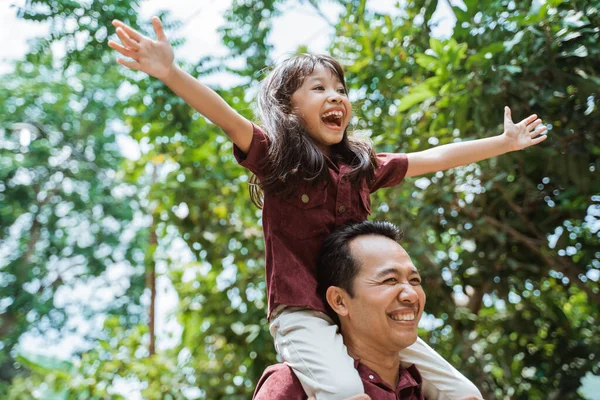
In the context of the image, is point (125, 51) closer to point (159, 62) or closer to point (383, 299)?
point (159, 62)

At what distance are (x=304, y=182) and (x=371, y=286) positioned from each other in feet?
0.94

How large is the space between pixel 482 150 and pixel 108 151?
10.3 meters

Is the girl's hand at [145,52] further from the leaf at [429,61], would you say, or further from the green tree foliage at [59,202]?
the green tree foliage at [59,202]

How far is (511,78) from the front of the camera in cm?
271

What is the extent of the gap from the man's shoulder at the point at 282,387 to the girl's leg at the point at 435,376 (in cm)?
30

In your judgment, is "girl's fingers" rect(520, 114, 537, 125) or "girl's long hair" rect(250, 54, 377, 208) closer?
"girl's long hair" rect(250, 54, 377, 208)

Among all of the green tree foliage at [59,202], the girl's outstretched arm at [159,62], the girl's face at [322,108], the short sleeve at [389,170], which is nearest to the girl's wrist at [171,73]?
the girl's outstretched arm at [159,62]

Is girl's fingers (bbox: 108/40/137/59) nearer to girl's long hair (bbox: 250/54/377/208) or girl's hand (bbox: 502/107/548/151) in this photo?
girl's long hair (bbox: 250/54/377/208)

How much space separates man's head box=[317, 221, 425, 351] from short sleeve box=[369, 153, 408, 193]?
7.8 inches

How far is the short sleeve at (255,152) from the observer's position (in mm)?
1638

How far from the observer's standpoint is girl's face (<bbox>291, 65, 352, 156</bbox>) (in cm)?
174

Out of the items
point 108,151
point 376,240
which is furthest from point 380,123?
point 108,151

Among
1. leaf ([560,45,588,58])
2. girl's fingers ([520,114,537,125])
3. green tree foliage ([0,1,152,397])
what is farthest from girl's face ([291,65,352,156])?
green tree foliage ([0,1,152,397])

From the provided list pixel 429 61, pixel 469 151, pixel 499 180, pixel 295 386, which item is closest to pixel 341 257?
pixel 295 386
